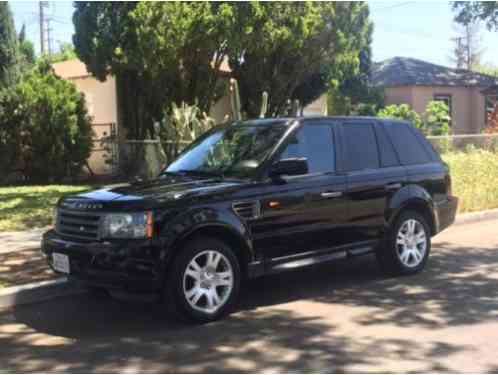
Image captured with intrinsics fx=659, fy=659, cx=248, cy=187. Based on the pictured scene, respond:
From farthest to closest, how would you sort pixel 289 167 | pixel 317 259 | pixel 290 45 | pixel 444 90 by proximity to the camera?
pixel 444 90, pixel 290 45, pixel 317 259, pixel 289 167

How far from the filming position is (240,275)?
6043 millimetres

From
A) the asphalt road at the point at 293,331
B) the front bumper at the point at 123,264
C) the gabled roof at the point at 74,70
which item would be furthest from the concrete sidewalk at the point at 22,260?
the gabled roof at the point at 74,70

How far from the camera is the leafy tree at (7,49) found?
19000 mm

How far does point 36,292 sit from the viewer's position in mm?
6750

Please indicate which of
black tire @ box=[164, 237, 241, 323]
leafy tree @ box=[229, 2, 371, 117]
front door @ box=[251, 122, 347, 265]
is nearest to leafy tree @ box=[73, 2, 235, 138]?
leafy tree @ box=[229, 2, 371, 117]

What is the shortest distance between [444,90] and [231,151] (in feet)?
88.5

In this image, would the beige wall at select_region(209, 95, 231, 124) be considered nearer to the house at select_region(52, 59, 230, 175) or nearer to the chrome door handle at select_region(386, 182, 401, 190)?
the house at select_region(52, 59, 230, 175)

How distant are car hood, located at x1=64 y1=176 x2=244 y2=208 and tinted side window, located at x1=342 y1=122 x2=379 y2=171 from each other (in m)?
1.55

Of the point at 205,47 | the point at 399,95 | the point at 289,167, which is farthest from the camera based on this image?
the point at 399,95

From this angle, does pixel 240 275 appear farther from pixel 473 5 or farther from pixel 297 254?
pixel 473 5

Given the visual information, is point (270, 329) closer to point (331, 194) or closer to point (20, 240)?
point (331, 194)

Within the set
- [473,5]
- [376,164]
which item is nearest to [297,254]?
[376,164]

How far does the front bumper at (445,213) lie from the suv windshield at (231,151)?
249 centimetres

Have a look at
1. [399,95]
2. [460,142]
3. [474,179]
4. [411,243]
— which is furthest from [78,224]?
[399,95]
